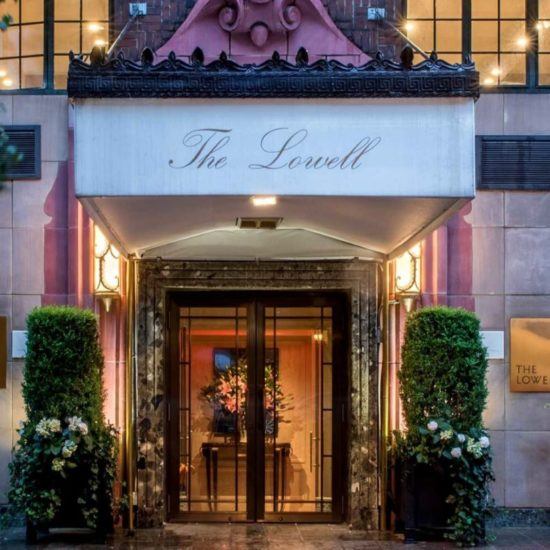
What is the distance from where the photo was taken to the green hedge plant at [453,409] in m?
8.75

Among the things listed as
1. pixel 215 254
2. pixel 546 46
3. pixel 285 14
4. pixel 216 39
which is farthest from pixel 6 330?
pixel 546 46

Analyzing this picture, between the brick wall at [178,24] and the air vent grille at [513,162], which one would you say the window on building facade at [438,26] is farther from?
the air vent grille at [513,162]

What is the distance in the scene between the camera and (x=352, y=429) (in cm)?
987

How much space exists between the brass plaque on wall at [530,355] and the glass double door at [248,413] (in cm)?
176

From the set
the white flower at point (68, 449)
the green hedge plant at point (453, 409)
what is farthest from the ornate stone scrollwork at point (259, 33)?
the white flower at point (68, 449)

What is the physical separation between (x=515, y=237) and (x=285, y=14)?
10.8 feet

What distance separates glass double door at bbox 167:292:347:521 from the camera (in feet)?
32.9

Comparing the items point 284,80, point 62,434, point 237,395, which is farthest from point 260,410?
point 284,80

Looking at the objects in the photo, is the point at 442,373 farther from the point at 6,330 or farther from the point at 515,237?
the point at 6,330

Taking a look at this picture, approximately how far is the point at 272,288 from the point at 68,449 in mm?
2706

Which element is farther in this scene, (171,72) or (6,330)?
(6,330)

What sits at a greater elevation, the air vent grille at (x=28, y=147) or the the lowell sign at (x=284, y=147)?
the air vent grille at (x=28, y=147)

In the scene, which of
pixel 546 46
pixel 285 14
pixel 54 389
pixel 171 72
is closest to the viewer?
pixel 171 72

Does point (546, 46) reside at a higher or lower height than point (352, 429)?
higher
